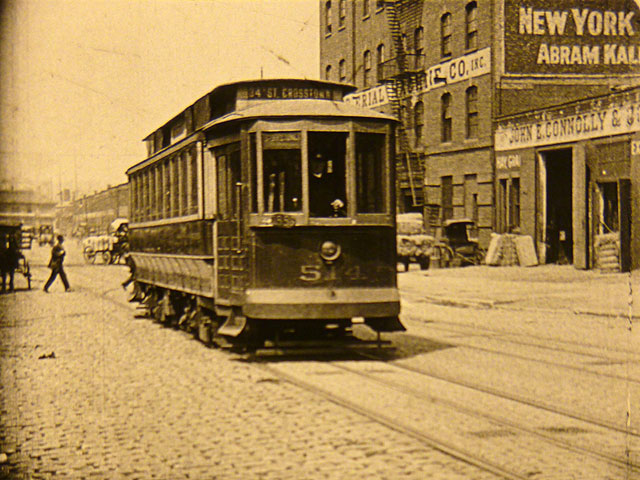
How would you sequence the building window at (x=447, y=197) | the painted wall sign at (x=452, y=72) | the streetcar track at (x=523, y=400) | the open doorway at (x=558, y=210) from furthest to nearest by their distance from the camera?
the building window at (x=447, y=197) < the painted wall sign at (x=452, y=72) < the open doorway at (x=558, y=210) < the streetcar track at (x=523, y=400)

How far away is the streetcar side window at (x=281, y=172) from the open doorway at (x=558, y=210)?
21.0m

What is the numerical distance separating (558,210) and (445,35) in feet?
33.4

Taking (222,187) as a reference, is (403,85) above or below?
above

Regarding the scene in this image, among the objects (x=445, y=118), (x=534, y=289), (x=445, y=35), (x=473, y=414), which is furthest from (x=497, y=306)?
(x=445, y=35)

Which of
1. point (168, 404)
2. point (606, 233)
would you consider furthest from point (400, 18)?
point (168, 404)

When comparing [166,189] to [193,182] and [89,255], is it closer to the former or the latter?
[193,182]

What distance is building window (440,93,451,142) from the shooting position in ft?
119

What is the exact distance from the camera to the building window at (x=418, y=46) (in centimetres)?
3803

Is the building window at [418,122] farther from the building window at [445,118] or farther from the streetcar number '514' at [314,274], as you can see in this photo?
the streetcar number '514' at [314,274]

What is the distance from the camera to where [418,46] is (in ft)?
126

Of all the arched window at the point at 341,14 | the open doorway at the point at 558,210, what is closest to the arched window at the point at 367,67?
the arched window at the point at 341,14

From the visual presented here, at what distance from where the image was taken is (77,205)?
258 feet

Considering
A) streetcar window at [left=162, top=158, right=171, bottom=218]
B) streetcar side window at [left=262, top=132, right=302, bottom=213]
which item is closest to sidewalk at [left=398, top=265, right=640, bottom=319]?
streetcar side window at [left=262, top=132, right=302, bottom=213]

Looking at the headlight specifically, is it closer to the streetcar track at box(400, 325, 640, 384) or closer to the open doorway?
the streetcar track at box(400, 325, 640, 384)
